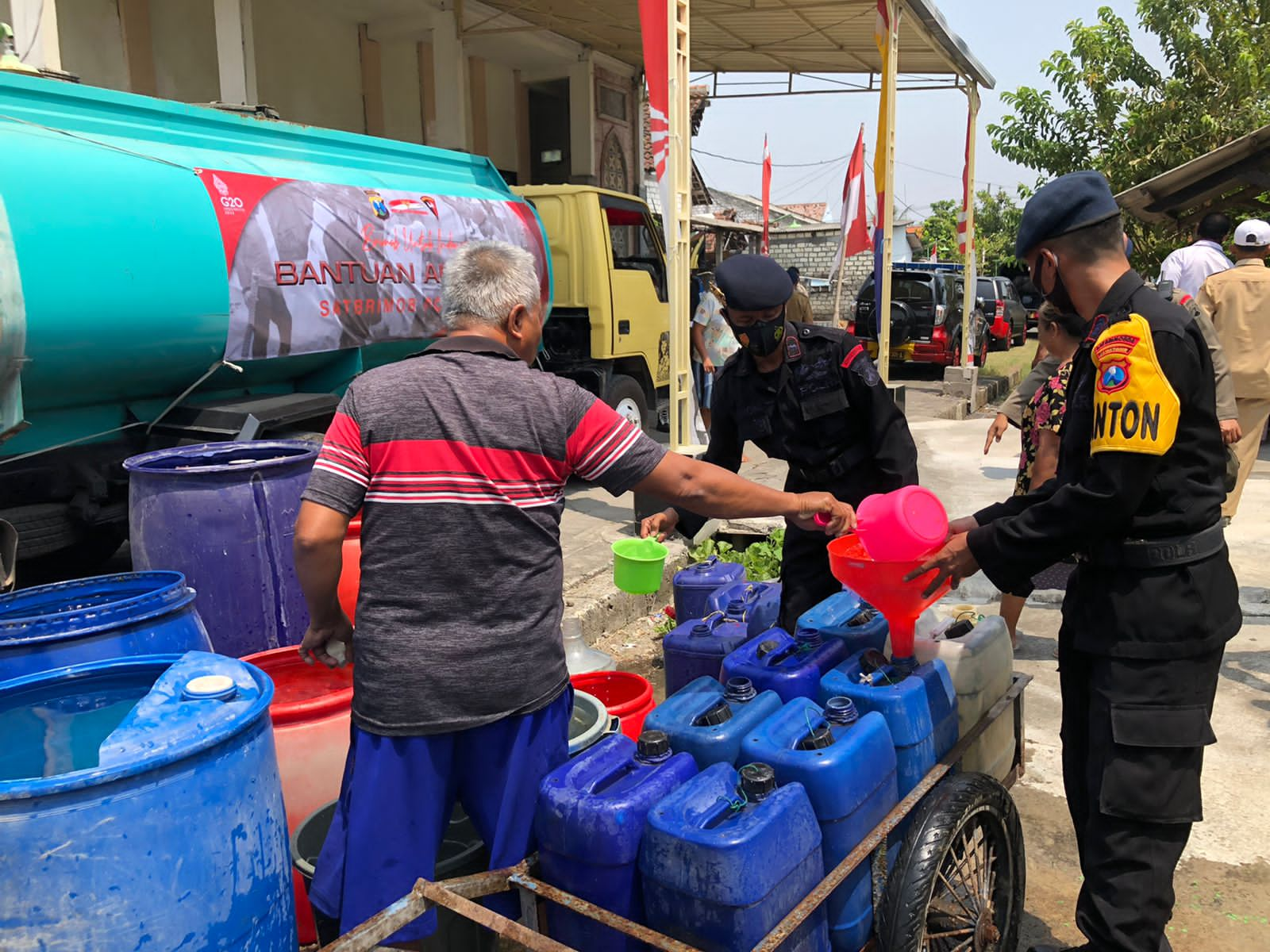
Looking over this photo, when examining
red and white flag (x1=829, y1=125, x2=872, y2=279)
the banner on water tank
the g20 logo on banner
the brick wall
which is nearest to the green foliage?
the banner on water tank

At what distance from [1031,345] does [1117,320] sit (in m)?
29.0

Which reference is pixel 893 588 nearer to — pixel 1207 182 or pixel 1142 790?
pixel 1142 790

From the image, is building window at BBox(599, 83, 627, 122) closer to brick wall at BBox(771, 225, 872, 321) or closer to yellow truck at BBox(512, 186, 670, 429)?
yellow truck at BBox(512, 186, 670, 429)

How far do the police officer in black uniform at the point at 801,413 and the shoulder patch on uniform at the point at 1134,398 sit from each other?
112 centimetres

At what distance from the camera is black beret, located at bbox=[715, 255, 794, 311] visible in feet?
10.6

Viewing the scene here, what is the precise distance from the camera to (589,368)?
28.5ft

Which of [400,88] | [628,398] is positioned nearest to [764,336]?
[628,398]

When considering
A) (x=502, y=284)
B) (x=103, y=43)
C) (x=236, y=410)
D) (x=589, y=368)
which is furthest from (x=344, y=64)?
(x=502, y=284)

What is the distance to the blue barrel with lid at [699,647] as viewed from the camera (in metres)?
3.70

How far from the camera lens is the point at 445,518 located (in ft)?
6.66

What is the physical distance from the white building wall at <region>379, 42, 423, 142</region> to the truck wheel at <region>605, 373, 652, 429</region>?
218 inches

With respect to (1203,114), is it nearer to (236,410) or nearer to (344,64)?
(344,64)

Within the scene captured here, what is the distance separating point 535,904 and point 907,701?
40.6 inches

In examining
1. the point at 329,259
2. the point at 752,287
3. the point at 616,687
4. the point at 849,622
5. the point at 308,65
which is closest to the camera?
the point at 849,622
